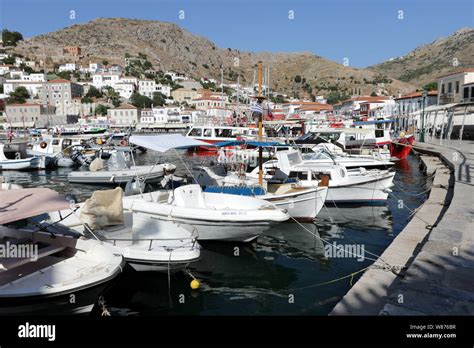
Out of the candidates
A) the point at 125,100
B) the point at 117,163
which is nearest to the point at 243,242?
the point at 117,163

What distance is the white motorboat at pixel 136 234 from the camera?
8.14 meters

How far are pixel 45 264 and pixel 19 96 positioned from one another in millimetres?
131675

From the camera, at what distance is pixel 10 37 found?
182000 millimetres

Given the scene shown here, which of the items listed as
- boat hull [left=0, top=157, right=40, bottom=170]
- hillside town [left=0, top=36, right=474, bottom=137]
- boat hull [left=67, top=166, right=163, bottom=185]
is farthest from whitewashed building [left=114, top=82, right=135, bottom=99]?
boat hull [left=67, top=166, right=163, bottom=185]

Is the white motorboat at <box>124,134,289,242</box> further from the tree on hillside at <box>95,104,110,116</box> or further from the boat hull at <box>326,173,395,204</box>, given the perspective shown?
the tree on hillside at <box>95,104,110,116</box>

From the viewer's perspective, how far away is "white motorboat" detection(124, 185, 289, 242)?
1012cm

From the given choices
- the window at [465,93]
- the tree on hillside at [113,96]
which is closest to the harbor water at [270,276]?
the window at [465,93]

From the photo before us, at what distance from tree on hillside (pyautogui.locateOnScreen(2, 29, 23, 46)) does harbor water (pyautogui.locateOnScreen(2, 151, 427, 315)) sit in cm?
20714

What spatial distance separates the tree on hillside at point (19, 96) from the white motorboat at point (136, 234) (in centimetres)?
12764

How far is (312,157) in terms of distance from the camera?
18.4 m

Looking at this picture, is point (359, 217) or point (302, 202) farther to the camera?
point (359, 217)

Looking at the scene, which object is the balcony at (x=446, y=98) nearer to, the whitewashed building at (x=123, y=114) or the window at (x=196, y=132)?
the window at (x=196, y=132)

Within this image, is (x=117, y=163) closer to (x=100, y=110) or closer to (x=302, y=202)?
(x=302, y=202)

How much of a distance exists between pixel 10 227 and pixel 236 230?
534 centimetres
